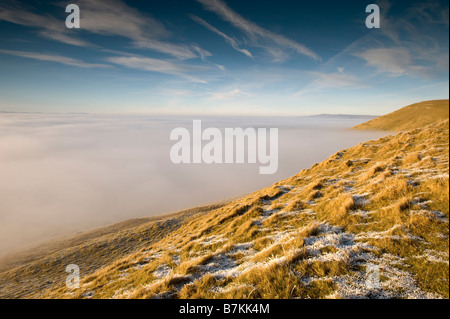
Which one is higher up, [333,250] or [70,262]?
[333,250]

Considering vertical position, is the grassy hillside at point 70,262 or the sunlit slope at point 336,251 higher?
the sunlit slope at point 336,251

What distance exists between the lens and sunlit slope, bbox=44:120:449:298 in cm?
410

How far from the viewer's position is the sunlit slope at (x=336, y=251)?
410 cm

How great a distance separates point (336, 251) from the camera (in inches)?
207

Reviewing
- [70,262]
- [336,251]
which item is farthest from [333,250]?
[70,262]

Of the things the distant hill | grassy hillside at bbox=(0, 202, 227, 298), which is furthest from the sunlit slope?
grassy hillside at bbox=(0, 202, 227, 298)

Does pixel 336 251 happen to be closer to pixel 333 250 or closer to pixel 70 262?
pixel 333 250

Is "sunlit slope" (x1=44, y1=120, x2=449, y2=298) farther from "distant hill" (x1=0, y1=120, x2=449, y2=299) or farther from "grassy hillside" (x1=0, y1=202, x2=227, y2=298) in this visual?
"grassy hillside" (x1=0, y1=202, x2=227, y2=298)

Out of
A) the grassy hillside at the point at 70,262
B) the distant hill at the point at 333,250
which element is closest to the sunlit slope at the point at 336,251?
the distant hill at the point at 333,250

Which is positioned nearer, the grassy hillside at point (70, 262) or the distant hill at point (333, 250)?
the distant hill at point (333, 250)

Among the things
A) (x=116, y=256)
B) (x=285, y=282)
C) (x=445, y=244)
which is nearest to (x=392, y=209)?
(x=445, y=244)

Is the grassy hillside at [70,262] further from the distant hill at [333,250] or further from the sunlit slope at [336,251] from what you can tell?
the sunlit slope at [336,251]

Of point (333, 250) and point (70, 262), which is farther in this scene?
point (70, 262)

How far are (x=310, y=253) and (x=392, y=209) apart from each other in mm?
3695
